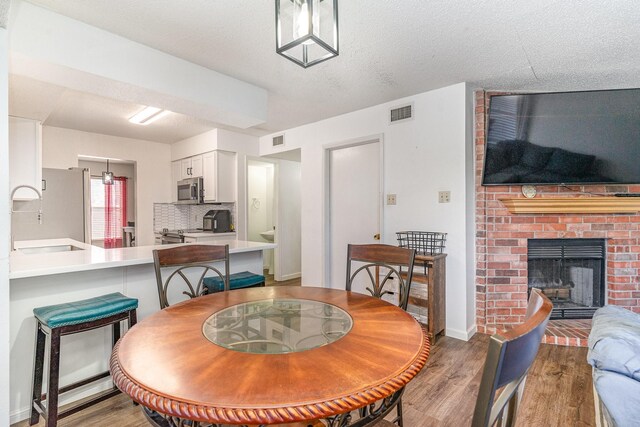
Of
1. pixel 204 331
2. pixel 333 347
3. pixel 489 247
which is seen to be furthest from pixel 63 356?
pixel 489 247

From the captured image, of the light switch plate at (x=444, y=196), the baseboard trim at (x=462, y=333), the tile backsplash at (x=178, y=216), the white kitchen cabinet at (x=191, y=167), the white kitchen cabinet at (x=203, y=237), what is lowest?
the baseboard trim at (x=462, y=333)

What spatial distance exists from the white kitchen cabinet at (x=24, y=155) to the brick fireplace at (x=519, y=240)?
162 inches

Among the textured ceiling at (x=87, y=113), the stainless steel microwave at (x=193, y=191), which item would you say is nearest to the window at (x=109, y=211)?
the textured ceiling at (x=87, y=113)

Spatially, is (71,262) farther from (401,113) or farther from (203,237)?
(401,113)

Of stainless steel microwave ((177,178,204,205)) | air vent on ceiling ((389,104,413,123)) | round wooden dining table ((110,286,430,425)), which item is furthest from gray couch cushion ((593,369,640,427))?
stainless steel microwave ((177,178,204,205))

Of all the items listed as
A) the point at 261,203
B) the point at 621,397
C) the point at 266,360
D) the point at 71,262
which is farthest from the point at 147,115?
the point at 621,397

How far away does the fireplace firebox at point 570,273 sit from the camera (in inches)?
124

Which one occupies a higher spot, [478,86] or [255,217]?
[478,86]

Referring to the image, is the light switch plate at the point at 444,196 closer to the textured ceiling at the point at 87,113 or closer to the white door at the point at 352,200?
the white door at the point at 352,200

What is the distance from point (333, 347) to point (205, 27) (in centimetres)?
212

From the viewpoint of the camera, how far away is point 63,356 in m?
1.97

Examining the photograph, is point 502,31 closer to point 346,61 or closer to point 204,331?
point 346,61

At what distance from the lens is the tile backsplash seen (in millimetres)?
5484

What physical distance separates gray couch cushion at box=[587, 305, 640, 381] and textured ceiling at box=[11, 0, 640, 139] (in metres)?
1.78
